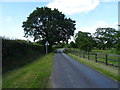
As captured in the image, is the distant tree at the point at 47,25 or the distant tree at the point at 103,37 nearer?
the distant tree at the point at 47,25

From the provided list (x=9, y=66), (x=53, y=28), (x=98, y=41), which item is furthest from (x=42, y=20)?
(x=98, y=41)

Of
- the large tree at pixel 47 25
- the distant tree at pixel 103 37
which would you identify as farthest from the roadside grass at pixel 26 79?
the distant tree at pixel 103 37

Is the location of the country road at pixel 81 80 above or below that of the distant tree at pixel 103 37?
below

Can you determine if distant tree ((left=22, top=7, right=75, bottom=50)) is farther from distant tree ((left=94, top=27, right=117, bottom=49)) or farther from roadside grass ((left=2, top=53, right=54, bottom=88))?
distant tree ((left=94, top=27, right=117, bottom=49))

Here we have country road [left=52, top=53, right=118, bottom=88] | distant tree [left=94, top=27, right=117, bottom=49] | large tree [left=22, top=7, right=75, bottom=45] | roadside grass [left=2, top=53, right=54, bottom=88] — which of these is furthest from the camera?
distant tree [left=94, top=27, right=117, bottom=49]

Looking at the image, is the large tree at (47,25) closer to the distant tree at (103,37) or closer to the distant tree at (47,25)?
the distant tree at (47,25)

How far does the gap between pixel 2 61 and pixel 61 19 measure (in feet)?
110

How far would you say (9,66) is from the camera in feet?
33.9


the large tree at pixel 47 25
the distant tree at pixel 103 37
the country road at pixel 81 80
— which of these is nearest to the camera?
the country road at pixel 81 80

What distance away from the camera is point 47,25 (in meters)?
39.0

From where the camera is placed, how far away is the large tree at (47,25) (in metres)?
39.7

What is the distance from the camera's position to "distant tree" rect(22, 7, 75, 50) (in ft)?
130

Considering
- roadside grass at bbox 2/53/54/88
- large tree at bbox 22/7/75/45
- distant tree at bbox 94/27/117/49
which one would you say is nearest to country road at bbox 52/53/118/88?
roadside grass at bbox 2/53/54/88

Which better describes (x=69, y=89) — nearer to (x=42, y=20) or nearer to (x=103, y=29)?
(x=42, y=20)
